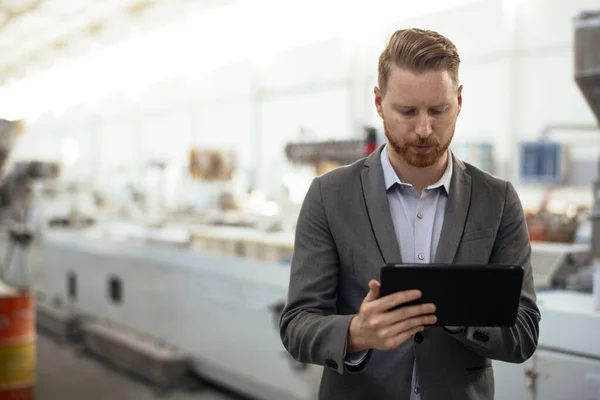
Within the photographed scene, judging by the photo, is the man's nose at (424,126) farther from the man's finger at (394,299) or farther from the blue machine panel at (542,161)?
the blue machine panel at (542,161)

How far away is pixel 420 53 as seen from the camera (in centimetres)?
138

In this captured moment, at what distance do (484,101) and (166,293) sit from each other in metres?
3.94

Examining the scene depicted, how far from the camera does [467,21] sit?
24.1ft

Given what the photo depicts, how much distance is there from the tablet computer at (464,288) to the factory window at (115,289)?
5.86 meters

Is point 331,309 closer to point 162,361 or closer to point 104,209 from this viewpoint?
point 162,361

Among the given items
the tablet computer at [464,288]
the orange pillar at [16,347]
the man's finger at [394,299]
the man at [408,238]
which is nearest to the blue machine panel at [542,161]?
the orange pillar at [16,347]

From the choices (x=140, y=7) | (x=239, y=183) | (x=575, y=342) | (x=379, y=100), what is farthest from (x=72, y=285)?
(x=379, y=100)

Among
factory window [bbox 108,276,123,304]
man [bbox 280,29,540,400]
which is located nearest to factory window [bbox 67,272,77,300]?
factory window [bbox 108,276,123,304]

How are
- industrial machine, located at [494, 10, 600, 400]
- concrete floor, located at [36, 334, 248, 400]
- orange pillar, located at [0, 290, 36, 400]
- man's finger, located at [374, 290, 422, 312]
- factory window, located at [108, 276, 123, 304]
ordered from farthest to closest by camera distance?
factory window, located at [108, 276, 123, 304]
concrete floor, located at [36, 334, 248, 400]
orange pillar, located at [0, 290, 36, 400]
industrial machine, located at [494, 10, 600, 400]
man's finger, located at [374, 290, 422, 312]

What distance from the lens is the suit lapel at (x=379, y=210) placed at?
1.50 m

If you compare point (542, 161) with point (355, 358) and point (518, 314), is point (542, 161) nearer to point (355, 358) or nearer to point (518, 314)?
point (518, 314)

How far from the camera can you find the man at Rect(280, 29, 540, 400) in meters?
1.42

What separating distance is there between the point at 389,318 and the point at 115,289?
6.02 metres

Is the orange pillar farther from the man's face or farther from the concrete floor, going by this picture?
the man's face
